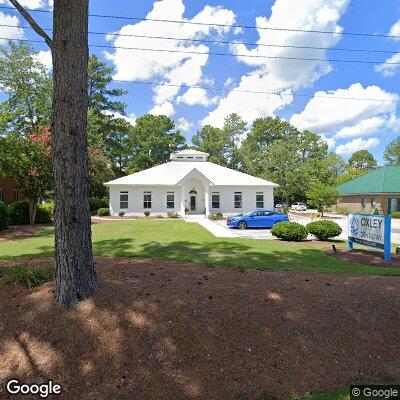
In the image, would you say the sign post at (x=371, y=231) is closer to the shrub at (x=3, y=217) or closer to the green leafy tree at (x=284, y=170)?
the shrub at (x=3, y=217)

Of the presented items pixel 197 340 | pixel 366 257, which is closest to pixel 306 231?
pixel 366 257

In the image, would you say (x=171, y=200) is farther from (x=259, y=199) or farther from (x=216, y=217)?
(x=259, y=199)

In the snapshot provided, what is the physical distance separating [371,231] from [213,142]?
52.9 m

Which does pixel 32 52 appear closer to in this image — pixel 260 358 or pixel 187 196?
Answer: pixel 187 196

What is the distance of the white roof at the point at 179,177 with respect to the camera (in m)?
30.6

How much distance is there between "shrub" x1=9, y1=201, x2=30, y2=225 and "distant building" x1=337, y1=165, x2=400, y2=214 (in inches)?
1442

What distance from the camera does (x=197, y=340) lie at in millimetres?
4461

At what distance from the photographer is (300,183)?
4766 centimetres

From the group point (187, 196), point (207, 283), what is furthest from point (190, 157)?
point (207, 283)

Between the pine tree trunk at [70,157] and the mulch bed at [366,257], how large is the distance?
9334 mm

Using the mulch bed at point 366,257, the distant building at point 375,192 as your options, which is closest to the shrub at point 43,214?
the mulch bed at point 366,257

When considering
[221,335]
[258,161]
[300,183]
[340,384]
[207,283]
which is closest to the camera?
[340,384]

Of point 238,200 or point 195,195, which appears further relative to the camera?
point 195,195

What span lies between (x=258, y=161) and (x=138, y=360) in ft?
179
